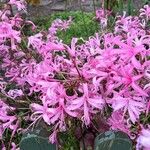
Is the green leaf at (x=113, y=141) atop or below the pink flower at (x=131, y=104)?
below

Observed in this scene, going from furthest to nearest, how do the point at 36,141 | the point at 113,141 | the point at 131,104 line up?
1. the point at 36,141
2. the point at 113,141
3. the point at 131,104

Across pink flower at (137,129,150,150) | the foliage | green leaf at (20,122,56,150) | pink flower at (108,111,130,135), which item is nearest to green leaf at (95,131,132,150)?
pink flower at (108,111,130,135)

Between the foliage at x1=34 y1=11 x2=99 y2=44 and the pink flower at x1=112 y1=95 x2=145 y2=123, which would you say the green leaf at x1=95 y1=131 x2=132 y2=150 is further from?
the foliage at x1=34 y1=11 x2=99 y2=44

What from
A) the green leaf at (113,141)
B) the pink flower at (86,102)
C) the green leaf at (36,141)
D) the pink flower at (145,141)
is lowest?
the green leaf at (36,141)

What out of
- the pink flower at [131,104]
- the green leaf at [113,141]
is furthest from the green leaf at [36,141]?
the pink flower at [131,104]

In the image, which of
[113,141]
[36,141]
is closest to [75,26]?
[36,141]

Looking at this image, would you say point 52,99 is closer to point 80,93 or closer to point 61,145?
point 80,93

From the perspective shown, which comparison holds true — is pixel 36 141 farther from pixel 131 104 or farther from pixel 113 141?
pixel 131 104

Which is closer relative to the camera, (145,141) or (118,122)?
(145,141)

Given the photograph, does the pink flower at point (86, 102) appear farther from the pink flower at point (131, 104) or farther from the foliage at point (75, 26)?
the foliage at point (75, 26)

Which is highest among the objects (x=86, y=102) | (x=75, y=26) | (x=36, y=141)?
(x=86, y=102)
